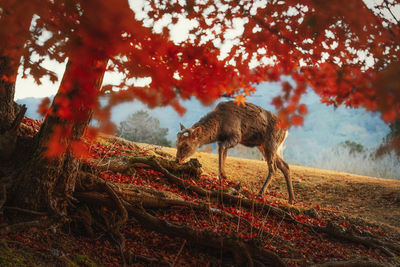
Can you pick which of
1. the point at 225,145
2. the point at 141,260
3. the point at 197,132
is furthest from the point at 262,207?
the point at 197,132

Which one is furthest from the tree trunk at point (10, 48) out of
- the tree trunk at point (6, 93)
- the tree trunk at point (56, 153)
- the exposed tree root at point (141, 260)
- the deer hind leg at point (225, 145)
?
the deer hind leg at point (225, 145)

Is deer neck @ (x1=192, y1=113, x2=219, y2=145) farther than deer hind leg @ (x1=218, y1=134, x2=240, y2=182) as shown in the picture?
Yes

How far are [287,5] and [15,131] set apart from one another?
4.39 metres

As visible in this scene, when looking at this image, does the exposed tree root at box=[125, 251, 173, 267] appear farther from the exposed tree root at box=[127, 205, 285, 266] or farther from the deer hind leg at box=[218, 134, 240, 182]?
the deer hind leg at box=[218, 134, 240, 182]

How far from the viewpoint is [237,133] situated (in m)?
9.04

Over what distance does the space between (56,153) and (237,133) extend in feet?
21.0

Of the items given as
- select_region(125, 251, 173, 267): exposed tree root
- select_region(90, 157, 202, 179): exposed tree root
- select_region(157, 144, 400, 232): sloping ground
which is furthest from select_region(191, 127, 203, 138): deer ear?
select_region(125, 251, 173, 267): exposed tree root

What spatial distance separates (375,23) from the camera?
3154mm

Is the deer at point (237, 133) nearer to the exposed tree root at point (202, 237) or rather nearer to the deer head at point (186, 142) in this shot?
the deer head at point (186, 142)

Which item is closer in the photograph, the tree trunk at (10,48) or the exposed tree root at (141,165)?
the tree trunk at (10,48)

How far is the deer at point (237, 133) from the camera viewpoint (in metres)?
8.90

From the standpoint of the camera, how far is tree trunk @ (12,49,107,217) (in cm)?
338

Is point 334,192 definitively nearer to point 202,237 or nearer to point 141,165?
point 141,165

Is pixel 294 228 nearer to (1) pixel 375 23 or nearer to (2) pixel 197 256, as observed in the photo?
(2) pixel 197 256
